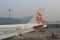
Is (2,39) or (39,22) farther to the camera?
(39,22)

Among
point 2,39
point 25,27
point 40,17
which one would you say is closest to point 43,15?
point 40,17

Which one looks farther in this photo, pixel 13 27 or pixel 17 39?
pixel 13 27

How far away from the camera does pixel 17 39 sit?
24.2 m

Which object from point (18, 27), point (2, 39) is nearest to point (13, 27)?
point (18, 27)

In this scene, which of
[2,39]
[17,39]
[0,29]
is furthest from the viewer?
[0,29]

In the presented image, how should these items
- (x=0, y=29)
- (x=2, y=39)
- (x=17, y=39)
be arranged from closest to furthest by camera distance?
(x=2, y=39) < (x=17, y=39) < (x=0, y=29)

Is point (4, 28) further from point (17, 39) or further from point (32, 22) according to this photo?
point (17, 39)

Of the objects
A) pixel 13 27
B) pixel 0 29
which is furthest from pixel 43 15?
pixel 0 29

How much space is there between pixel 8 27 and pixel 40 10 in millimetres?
7016

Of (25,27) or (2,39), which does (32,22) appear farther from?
(2,39)

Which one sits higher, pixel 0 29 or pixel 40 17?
pixel 40 17

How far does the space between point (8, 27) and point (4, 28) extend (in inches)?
33.6

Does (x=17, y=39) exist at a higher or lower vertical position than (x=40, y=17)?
lower

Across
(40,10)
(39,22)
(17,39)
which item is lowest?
(17,39)
